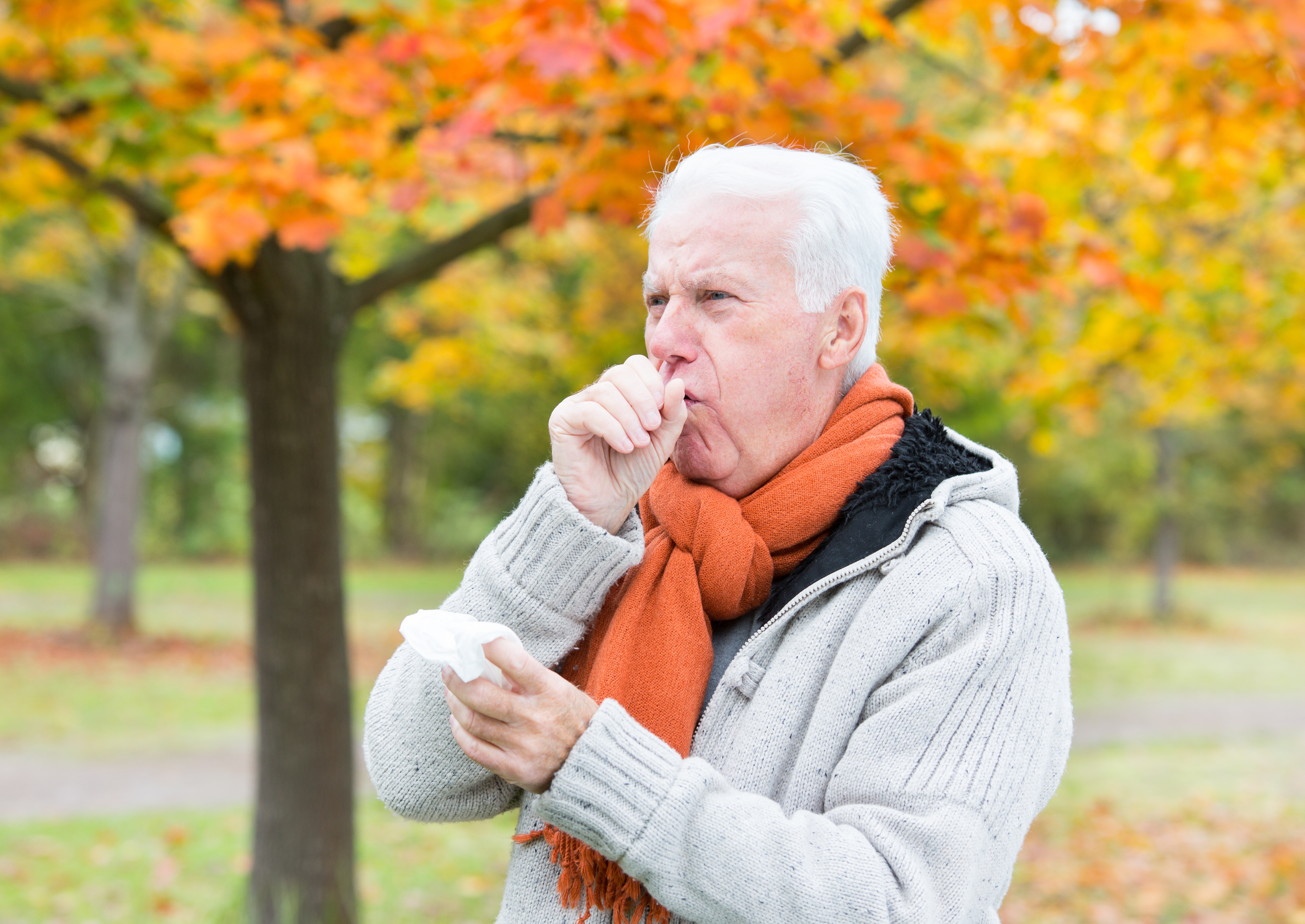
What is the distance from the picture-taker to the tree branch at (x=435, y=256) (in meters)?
3.81

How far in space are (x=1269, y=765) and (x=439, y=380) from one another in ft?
24.1

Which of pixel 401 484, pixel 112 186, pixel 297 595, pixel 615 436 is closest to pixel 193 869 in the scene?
pixel 297 595

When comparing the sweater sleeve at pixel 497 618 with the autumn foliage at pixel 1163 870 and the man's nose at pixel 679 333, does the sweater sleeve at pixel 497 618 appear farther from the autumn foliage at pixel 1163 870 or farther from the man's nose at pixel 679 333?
the autumn foliage at pixel 1163 870

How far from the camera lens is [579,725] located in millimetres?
1307

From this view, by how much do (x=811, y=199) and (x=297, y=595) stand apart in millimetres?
3074

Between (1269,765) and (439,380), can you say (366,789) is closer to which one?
(439,380)

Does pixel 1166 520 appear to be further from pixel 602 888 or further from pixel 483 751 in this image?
pixel 483 751

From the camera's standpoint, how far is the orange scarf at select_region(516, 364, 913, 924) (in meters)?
1.44

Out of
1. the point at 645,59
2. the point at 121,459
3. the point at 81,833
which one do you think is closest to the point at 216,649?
the point at 121,459

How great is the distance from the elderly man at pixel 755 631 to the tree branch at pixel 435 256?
2210 millimetres

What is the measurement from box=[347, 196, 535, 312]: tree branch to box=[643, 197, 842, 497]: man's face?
228 cm

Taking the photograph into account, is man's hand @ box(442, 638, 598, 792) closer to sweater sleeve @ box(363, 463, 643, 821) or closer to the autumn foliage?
sweater sleeve @ box(363, 463, 643, 821)

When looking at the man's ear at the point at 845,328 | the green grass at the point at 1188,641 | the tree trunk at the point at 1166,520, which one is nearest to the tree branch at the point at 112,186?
A: the man's ear at the point at 845,328

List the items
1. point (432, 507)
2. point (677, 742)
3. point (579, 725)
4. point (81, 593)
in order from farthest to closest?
point (432, 507) → point (81, 593) → point (677, 742) → point (579, 725)
